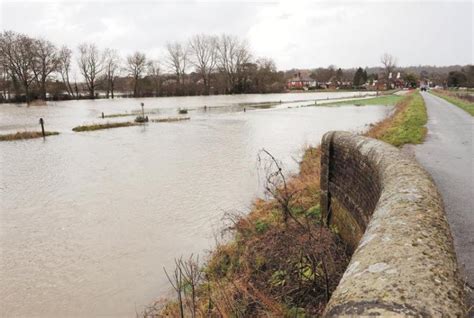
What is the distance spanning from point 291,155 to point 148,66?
88.0m

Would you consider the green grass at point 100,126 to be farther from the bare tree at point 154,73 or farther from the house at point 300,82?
the house at point 300,82

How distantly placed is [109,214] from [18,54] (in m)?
75.6

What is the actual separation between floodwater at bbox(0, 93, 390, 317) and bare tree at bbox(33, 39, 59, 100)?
60.6 metres

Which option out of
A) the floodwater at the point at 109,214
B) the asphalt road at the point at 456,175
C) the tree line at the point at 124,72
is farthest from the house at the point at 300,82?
the asphalt road at the point at 456,175

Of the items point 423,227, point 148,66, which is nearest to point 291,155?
point 423,227

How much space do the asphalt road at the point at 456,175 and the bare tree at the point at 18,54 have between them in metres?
75.0

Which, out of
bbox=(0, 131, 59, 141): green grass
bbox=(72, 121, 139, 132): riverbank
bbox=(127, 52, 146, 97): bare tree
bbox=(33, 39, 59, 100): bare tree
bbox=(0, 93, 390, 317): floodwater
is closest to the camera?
bbox=(0, 93, 390, 317): floodwater

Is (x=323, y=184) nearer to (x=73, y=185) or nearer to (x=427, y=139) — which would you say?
(x=427, y=139)

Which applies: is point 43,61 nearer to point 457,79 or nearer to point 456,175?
point 456,175

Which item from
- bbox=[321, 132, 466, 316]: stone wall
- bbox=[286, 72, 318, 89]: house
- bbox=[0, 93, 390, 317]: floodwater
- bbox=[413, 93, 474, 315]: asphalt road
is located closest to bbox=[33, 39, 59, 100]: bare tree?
bbox=[0, 93, 390, 317]: floodwater

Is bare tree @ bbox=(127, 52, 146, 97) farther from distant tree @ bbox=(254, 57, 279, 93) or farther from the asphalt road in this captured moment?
the asphalt road

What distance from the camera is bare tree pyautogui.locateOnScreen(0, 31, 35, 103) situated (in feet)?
225

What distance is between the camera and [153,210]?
1068 cm

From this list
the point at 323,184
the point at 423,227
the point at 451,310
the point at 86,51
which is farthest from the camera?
the point at 86,51
